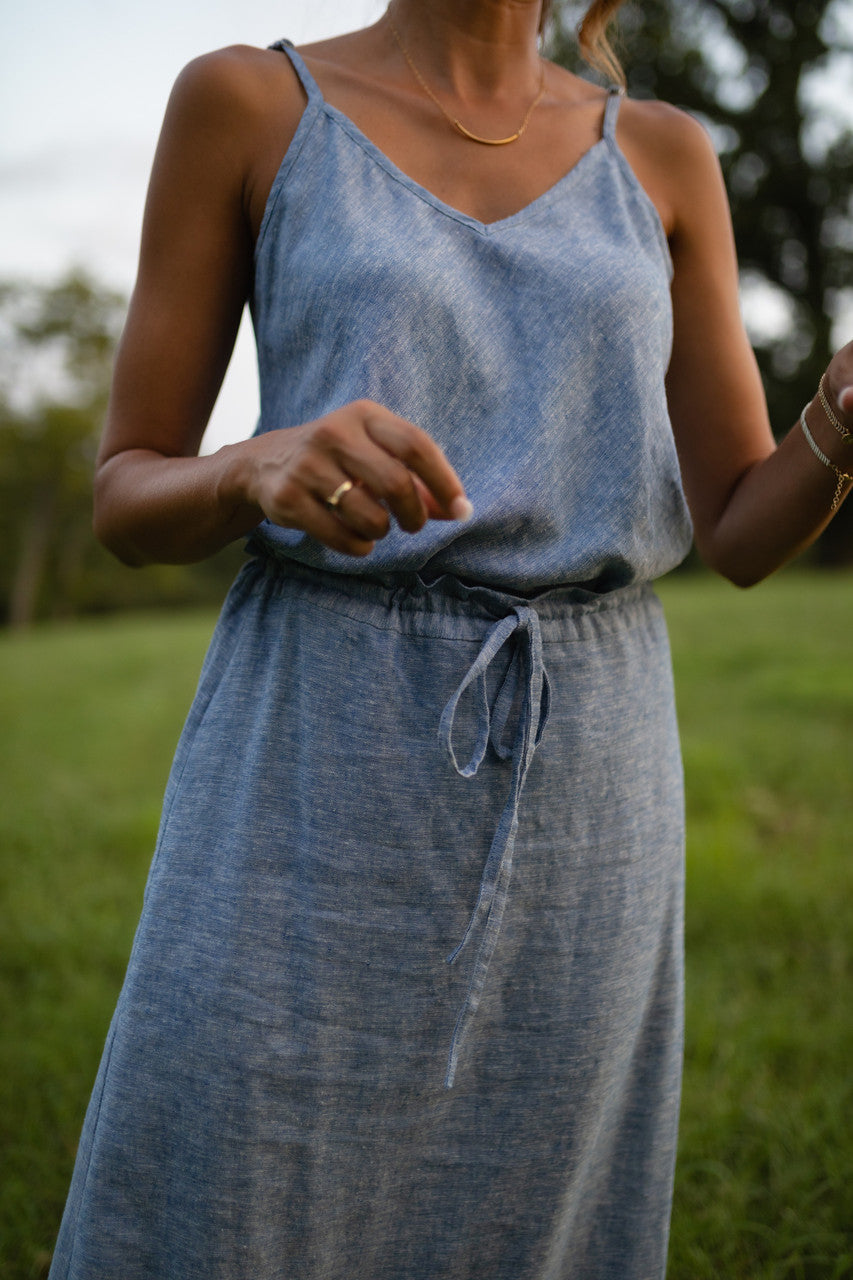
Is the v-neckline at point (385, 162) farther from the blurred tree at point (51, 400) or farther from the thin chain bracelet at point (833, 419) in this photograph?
the blurred tree at point (51, 400)

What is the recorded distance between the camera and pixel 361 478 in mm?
909

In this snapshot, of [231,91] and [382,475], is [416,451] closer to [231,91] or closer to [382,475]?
[382,475]

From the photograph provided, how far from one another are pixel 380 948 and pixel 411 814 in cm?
15

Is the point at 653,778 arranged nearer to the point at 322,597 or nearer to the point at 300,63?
the point at 322,597

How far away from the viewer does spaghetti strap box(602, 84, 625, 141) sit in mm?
1462

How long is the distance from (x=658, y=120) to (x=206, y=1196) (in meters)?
1.52

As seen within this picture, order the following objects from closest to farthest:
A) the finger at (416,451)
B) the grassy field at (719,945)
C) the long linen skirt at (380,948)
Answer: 1. the finger at (416,451)
2. the long linen skirt at (380,948)
3. the grassy field at (719,945)

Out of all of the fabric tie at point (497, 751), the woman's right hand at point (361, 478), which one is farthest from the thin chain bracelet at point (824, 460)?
the woman's right hand at point (361, 478)

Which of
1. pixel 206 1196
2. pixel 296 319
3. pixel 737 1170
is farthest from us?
pixel 737 1170

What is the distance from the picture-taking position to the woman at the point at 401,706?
3.84 ft

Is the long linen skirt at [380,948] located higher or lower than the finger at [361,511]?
lower

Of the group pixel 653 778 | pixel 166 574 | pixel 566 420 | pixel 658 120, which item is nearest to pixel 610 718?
pixel 653 778

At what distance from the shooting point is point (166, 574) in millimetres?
28781

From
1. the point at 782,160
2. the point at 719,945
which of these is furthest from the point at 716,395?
the point at 782,160
